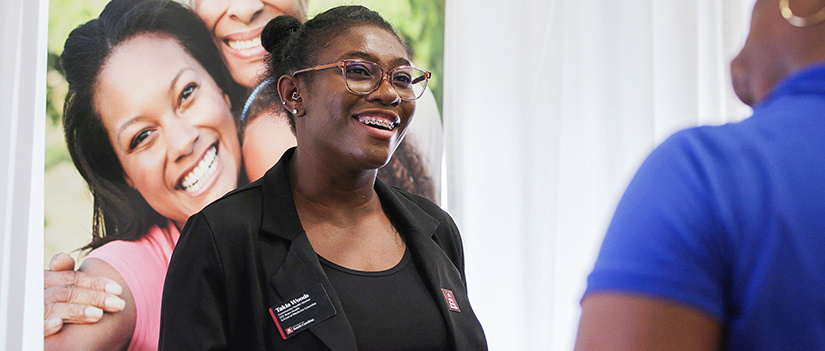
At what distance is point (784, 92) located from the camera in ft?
1.95

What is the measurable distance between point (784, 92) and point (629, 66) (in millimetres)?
2445

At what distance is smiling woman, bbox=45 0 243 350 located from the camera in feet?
6.70

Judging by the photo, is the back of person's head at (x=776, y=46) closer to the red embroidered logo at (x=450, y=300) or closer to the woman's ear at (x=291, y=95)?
the red embroidered logo at (x=450, y=300)

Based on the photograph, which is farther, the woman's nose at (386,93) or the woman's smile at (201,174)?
the woman's smile at (201,174)

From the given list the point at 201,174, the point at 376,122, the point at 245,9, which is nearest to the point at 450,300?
the point at 376,122

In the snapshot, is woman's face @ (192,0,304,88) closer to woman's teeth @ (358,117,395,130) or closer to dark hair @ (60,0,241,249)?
dark hair @ (60,0,241,249)

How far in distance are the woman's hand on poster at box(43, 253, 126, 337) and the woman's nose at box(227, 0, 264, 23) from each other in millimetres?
868

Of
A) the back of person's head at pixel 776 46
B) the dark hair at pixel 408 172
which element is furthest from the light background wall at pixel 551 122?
the back of person's head at pixel 776 46

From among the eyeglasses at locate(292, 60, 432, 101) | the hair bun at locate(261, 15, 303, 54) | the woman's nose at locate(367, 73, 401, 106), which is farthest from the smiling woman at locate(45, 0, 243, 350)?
the woman's nose at locate(367, 73, 401, 106)

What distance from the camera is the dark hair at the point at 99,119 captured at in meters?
2.03

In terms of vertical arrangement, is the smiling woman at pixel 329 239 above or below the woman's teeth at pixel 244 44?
below

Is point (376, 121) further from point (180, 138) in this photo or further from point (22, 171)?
point (22, 171)

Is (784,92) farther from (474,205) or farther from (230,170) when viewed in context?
(474,205)

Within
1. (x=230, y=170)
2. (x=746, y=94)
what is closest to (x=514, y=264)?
(x=230, y=170)
